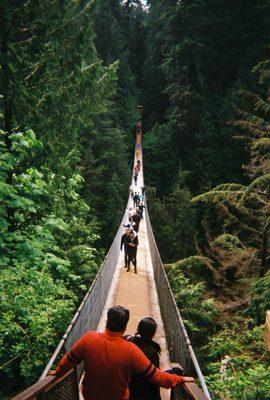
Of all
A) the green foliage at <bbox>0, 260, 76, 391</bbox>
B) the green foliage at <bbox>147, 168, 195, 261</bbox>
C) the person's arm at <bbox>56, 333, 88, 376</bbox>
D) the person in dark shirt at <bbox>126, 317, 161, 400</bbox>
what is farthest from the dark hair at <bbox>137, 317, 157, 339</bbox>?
the green foliage at <bbox>147, 168, 195, 261</bbox>

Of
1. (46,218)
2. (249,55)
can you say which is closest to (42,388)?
(46,218)

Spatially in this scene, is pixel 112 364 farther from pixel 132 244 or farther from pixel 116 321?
pixel 132 244

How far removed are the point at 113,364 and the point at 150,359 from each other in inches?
15.3

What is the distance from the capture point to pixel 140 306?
7926 millimetres

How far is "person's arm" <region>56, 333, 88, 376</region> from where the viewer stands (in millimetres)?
2443

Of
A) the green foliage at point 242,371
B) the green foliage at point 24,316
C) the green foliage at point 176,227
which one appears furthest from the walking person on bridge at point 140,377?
the green foliage at point 176,227

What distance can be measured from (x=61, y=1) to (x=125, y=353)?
6.88m

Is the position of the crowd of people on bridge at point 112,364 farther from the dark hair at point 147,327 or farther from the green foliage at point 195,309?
the green foliage at point 195,309

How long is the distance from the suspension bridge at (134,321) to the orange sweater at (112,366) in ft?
0.62

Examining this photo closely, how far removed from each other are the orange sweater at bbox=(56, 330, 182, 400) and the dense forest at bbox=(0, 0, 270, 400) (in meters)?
2.94

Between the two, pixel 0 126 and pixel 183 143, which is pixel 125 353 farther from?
pixel 183 143

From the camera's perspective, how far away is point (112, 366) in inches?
94.0

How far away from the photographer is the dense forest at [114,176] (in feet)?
20.4

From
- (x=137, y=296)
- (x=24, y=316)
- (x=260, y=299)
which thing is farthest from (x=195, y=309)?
(x=24, y=316)
